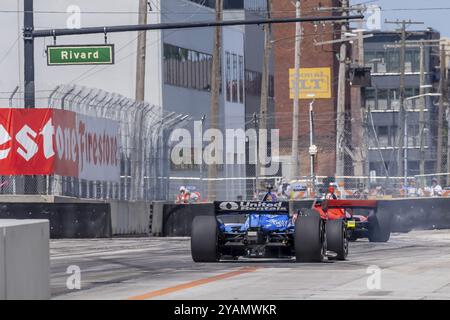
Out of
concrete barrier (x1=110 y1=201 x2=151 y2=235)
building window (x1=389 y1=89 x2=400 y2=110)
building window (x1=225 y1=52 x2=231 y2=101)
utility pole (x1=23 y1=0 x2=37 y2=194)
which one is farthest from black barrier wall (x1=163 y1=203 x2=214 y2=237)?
building window (x1=389 y1=89 x2=400 y2=110)

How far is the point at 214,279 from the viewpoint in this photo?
18.7m

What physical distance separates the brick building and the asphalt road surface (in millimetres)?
62015

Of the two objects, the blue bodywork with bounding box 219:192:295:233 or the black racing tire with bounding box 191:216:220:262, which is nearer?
the black racing tire with bounding box 191:216:220:262

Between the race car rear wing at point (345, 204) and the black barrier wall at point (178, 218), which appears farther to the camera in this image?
the black barrier wall at point (178, 218)

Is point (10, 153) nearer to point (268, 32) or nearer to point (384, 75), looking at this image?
point (268, 32)

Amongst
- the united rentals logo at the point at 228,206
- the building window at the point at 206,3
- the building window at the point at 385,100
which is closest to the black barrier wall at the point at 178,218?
the united rentals logo at the point at 228,206

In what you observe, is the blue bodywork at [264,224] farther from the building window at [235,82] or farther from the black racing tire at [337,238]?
the building window at [235,82]

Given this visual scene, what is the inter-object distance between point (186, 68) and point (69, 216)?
2729cm

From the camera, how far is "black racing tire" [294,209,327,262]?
72.2ft

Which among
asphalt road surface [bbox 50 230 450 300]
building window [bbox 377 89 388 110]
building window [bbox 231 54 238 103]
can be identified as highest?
building window [bbox 377 89 388 110]

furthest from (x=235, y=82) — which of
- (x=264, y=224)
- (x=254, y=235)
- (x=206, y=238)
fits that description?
(x=254, y=235)

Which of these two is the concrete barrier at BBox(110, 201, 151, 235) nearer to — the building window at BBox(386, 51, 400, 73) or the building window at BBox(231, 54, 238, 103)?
the building window at BBox(231, 54, 238, 103)

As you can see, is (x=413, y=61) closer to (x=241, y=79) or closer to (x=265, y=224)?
(x=241, y=79)

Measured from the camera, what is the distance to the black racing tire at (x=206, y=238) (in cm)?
2241
